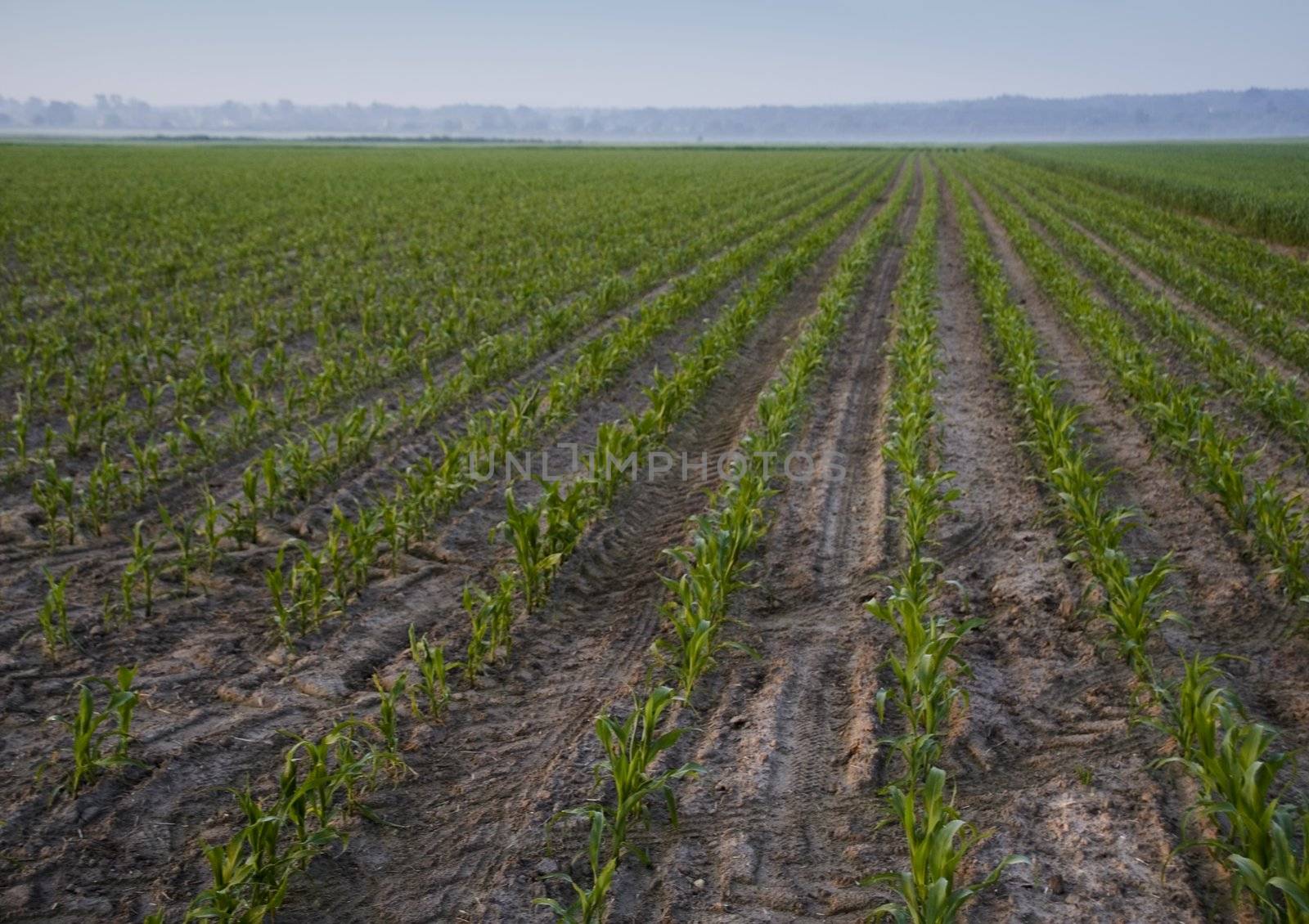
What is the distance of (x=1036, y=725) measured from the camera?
3996 millimetres

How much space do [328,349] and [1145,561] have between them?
8431 mm

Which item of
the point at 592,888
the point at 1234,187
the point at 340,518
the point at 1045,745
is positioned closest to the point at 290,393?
the point at 340,518

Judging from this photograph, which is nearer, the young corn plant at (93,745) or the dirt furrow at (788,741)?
the dirt furrow at (788,741)

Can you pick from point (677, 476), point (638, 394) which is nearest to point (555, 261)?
point (638, 394)

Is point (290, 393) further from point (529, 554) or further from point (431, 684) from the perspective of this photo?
point (431, 684)

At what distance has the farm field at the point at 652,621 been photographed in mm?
3111

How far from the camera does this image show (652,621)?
16.3 ft

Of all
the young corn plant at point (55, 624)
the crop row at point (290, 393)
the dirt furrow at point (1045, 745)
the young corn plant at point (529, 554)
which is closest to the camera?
the dirt furrow at point (1045, 745)

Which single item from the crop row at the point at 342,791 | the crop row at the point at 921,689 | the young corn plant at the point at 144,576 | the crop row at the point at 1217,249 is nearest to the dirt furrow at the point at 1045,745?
the crop row at the point at 921,689

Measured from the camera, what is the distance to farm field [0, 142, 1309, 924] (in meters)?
3.11

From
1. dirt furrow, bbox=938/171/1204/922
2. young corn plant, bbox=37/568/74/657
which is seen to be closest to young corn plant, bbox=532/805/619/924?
dirt furrow, bbox=938/171/1204/922

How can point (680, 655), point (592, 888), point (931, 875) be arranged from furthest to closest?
point (680, 655)
point (592, 888)
point (931, 875)

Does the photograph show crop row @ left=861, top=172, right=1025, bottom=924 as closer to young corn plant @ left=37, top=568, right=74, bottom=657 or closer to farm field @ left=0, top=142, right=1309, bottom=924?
farm field @ left=0, top=142, right=1309, bottom=924

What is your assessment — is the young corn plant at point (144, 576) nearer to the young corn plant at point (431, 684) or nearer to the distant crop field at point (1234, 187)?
the young corn plant at point (431, 684)
